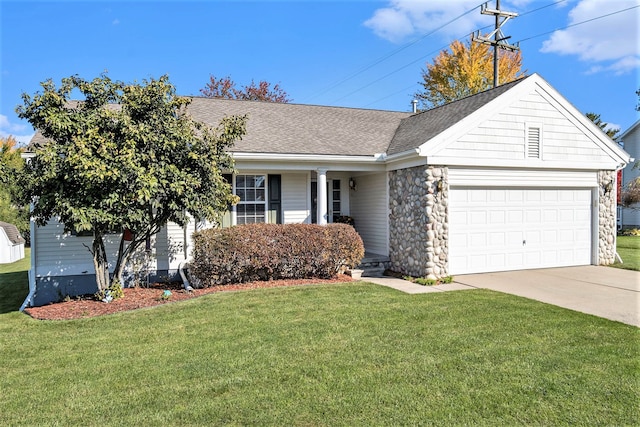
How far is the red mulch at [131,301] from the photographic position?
7211 mm

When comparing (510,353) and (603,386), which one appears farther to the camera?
(510,353)

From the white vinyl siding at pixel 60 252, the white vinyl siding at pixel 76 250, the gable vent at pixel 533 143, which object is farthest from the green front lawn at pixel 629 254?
the white vinyl siding at pixel 60 252

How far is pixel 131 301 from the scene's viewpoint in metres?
7.92

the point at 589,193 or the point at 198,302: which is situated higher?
the point at 589,193

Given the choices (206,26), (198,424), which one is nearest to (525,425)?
(198,424)

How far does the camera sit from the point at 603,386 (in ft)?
12.9

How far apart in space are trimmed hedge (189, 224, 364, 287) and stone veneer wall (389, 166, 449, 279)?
4.20 feet

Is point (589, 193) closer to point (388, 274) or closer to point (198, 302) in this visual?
point (388, 274)

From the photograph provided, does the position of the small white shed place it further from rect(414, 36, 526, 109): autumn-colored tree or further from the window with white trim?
rect(414, 36, 526, 109): autumn-colored tree

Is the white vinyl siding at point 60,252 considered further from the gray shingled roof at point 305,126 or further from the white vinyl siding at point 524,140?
the white vinyl siding at point 524,140

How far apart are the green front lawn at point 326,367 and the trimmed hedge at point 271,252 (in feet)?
6.89

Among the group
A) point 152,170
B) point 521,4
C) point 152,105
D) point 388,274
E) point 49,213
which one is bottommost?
point 388,274

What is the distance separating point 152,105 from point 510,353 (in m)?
7.12

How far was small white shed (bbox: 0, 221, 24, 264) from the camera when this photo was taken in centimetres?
1827
